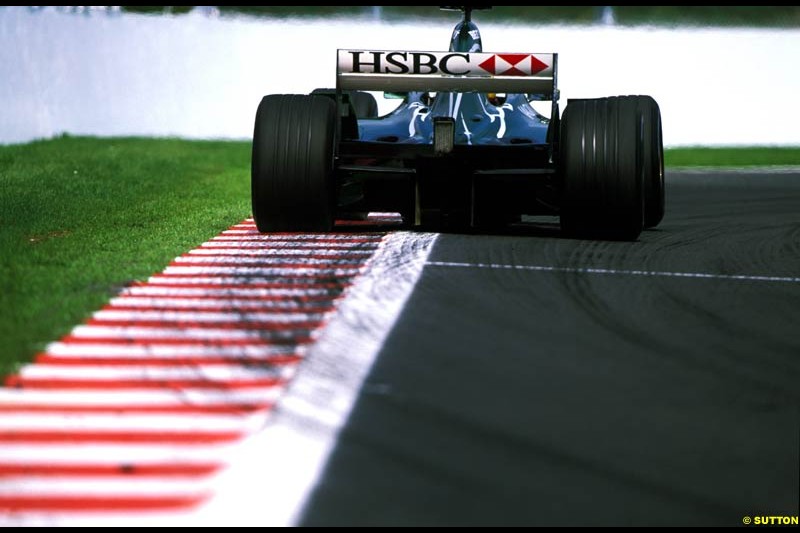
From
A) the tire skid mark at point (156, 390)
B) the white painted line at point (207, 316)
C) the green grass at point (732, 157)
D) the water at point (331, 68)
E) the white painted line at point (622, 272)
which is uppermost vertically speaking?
the tire skid mark at point (156, 390)

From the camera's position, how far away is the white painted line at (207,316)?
234 inches

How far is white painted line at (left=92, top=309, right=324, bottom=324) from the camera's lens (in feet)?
19.5

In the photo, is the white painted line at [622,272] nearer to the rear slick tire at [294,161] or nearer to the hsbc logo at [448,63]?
the rear slick tire at [294,161]

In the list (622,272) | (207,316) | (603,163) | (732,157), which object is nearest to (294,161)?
(603,163)

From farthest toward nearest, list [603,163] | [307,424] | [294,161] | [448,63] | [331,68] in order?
[331,68]
[448,63]
[294,161]
[603,163]
[307,424]

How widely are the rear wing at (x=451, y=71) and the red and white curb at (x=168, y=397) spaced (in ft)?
7.94

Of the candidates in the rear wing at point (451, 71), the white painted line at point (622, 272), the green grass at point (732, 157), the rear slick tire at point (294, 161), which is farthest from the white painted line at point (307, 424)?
the green grass at point (732, 157)

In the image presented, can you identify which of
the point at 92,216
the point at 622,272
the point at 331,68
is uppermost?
the point at 622,272

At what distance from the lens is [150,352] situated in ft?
17.4

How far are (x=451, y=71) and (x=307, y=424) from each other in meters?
5.36

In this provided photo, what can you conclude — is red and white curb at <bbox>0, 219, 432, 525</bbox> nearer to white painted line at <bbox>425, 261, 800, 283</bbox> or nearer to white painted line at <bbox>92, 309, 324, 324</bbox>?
white painted line at <bbox>92, 309, 324, 324</bbox>

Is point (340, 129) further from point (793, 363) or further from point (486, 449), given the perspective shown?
point (486, 449)

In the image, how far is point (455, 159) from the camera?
909 cm

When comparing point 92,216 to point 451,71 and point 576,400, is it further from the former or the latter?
point 576,400
